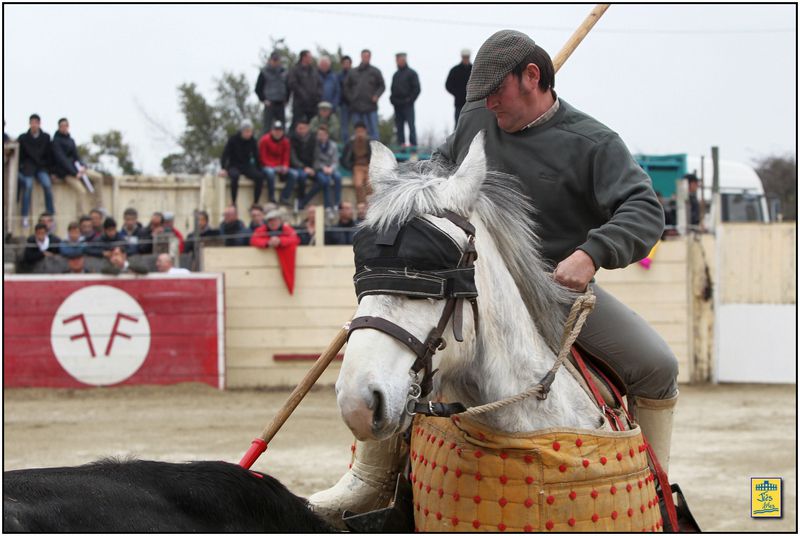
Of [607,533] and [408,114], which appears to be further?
[408,114]

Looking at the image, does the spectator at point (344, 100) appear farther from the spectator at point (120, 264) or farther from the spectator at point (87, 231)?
the spectator at point (120, 264)

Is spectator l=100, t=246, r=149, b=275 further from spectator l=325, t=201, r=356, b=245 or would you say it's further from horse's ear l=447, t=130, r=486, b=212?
horse's ear l=447, t=130, r=486, b=212

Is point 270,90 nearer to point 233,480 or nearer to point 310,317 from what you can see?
point 310,317

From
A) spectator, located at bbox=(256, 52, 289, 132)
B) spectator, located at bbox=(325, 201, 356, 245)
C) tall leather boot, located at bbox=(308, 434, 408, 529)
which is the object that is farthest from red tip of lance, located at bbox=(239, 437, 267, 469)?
spectator, located at bbox=(256, 52, 289, 132)

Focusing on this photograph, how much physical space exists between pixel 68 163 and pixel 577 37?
11.0 metres

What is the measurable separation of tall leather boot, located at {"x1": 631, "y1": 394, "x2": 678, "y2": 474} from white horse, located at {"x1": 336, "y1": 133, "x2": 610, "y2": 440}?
334mm

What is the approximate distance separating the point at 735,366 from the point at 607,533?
9659mm

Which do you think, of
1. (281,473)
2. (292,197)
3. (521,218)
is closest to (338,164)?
(292,197)

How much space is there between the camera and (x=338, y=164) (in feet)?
45.5

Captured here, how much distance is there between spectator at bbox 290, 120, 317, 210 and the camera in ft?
43.6

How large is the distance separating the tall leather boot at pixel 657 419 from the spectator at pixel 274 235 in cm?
831

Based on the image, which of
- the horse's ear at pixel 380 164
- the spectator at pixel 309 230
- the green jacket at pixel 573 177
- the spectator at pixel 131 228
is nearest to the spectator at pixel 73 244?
the spectator at pixel 131 228

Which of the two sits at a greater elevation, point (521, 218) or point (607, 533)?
point (521, 218)

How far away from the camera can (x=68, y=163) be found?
12.9 metres
